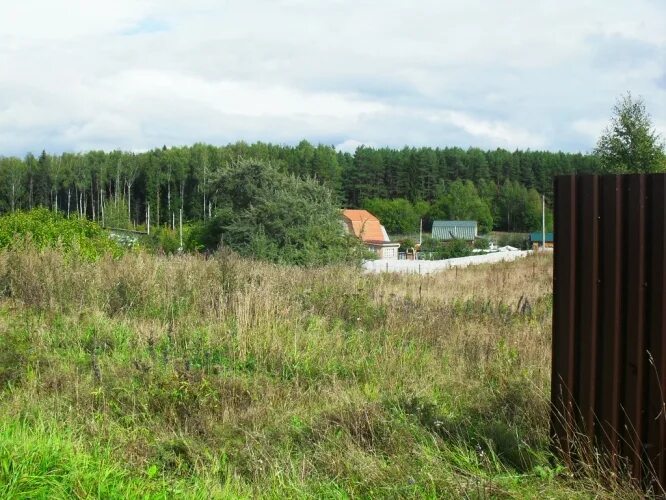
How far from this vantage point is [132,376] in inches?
290

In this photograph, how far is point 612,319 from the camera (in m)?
4.37

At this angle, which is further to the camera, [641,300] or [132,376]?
[132,376]

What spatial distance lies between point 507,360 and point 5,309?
7.02 m

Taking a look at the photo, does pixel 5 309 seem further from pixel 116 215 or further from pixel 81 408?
pixel 116 215

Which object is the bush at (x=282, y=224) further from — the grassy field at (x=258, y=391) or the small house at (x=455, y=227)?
the small house at (x=455, y=227)

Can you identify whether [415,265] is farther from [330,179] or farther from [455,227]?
[330,179]

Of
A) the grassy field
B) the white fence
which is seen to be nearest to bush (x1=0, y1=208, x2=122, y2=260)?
the grassy field

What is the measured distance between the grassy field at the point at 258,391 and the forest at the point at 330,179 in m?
84.1

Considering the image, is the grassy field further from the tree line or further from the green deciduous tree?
the tree line

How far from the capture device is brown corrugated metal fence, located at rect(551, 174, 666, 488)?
420cm

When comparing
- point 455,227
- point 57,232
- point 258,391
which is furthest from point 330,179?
point 258,391

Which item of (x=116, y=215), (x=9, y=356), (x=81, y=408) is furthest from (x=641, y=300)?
(x=116, y=215)

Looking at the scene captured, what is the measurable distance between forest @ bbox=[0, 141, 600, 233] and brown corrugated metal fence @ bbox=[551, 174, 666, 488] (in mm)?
90679

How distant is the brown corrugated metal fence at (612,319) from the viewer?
4.20m
